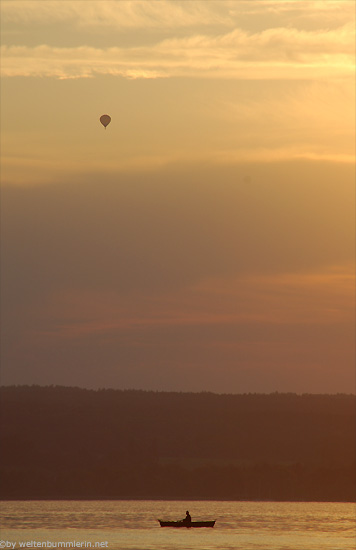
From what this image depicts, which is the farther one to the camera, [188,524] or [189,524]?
[189,524]

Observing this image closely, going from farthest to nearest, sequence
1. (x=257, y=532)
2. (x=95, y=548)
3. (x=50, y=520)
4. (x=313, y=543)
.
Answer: (x=50, y=520) → (x=257, y=532) → (x=313, y=543) → (x=95, y=548)

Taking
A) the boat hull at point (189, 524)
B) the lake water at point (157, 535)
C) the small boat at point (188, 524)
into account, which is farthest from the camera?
the boat hull at point (189, 524)

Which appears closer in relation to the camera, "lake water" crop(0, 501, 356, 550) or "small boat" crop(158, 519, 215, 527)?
"lake water" crop(0, 501, 356, 550)

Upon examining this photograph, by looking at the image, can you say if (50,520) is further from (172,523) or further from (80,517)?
(172,523)

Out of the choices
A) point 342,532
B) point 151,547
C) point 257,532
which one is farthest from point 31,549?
point 342,532

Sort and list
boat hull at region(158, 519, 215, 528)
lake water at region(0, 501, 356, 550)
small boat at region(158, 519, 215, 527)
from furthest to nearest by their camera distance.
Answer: boat hull at region(158, 519, 215, 528), small boat at region(158, 519, 215, 527), lake water at region(0, 501, 356, 550)

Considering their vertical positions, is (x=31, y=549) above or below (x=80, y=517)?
below

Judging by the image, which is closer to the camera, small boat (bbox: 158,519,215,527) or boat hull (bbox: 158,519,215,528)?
small boat (bbox: 158,519,215,527)

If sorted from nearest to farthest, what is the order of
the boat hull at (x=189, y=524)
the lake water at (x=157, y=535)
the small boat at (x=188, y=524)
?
the lake water at (x=157, y=535)
the small boat at (x=188, y=524)
the boat hull at (x=189, y=524)

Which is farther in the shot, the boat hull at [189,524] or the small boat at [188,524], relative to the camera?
the boat hull at [189,524]

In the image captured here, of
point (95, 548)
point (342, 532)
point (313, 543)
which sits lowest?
point (95, 548)

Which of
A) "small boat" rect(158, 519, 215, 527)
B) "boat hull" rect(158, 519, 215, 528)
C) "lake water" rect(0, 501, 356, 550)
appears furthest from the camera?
"boat hull" rect(158, 519, 215, 528)
